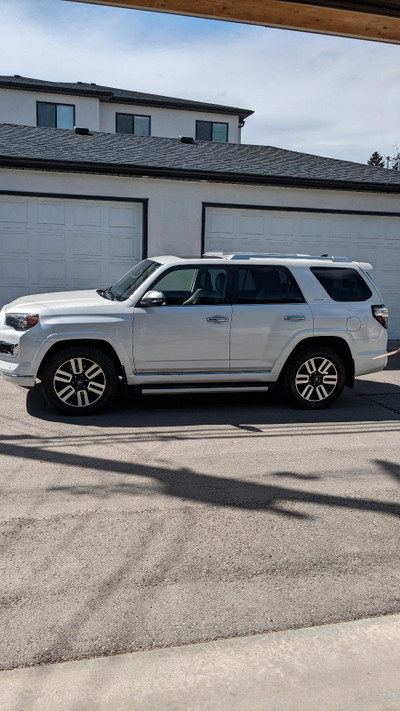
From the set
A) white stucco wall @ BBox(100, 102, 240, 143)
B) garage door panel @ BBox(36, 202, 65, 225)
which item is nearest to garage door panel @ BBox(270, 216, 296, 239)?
garage door panel @ BBox(36, 202, 65, 225)

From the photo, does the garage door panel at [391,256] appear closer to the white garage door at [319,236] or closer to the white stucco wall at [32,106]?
the white garage door at [319,236]

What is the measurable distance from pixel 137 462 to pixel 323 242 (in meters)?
8.89

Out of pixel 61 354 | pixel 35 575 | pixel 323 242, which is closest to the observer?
pixel 35 575

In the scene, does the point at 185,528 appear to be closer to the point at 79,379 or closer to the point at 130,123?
the point at 79,379

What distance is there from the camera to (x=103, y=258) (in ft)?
40.0

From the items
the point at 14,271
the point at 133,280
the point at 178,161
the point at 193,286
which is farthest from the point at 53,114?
the point at 193,286

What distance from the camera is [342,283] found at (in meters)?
8.03

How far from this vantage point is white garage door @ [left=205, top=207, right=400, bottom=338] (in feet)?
42.1

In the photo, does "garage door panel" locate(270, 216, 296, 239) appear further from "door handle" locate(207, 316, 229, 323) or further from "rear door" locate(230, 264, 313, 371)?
"door handle" locate(207, 316, 229, 323)

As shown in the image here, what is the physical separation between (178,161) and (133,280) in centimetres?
586

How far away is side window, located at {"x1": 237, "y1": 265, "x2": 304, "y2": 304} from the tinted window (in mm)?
382

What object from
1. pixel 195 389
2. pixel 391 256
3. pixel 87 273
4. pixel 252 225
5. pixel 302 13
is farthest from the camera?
pixel 391 256

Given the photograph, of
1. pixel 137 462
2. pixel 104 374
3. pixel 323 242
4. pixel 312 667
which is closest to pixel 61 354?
pixel 104 374

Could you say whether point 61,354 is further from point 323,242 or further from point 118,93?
point 118,93
